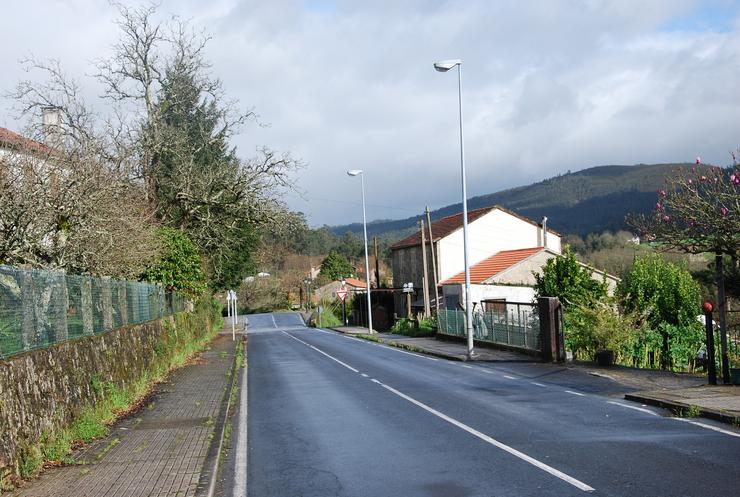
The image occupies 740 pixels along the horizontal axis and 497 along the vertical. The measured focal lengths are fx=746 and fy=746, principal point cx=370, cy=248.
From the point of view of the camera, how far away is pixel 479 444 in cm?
944

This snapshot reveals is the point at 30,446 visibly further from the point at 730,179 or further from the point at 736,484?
the point at 730,179

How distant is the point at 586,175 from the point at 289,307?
293 feet

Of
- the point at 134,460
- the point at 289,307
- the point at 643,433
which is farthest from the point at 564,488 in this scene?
the point at 289,307

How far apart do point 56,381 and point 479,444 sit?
555 centimetres

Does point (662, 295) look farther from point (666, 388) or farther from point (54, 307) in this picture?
point (54, 307)

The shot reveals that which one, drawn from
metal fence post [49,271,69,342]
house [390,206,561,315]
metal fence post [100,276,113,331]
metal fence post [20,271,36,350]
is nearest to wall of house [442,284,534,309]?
house [390,206,561,315]

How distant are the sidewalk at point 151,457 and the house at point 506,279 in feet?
105

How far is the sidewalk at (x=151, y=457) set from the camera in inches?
293

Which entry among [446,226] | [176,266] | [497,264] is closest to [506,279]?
[497,264]

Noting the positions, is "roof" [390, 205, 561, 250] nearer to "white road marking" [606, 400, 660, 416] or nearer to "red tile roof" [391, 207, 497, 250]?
"red tile roof" [391, 207, 497, 250]

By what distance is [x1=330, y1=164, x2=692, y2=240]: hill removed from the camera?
124062mm

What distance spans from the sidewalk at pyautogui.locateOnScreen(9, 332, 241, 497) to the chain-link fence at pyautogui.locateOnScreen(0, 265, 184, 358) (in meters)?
1.57

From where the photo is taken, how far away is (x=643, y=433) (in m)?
9.66

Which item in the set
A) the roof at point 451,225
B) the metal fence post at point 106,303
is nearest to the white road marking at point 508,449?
the metal fence post at point 106,303
